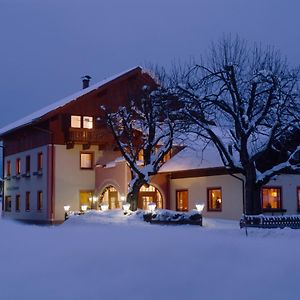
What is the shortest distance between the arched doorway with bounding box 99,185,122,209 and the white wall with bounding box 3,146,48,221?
12.7 ft

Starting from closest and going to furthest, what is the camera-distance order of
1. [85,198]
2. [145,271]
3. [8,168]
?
[145,271]
[85,198]
[8,168]

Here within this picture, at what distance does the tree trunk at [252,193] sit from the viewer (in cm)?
2589

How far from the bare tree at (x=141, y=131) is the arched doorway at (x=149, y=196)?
2.92 metres

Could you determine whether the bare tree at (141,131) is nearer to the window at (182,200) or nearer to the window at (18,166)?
the window at (182,200)

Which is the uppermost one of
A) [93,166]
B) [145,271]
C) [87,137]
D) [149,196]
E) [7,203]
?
[87,137]

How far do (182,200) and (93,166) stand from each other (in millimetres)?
6766

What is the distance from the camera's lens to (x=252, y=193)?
2605 cm

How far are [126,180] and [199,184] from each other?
4.63m

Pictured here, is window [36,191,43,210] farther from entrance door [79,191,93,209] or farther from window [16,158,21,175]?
window [16,158,21,175]

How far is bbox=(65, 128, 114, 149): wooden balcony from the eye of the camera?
37219 mm

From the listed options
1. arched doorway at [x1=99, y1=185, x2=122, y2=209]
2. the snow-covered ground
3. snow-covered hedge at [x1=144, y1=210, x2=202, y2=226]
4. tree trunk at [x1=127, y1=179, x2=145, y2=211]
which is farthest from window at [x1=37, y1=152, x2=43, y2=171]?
the snow-covered ground

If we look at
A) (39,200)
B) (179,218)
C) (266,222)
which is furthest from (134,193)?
(266,222)

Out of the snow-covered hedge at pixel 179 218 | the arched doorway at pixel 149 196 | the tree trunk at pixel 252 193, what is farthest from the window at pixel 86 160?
the tree trunk at pixel 252 193

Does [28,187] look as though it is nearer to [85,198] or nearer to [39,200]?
[39,200]
